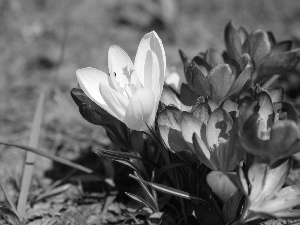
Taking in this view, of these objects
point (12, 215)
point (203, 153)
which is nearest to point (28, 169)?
point (12, 215)

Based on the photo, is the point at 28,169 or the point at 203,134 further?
the point at 28,169

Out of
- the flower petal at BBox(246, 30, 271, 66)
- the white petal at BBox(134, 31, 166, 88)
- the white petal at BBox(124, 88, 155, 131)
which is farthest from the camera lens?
the flower petal at BBox(246, 30, 271, 66)

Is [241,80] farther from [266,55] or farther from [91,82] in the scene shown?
[91,82]

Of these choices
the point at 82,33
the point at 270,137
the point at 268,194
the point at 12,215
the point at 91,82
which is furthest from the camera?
the point at 82,33

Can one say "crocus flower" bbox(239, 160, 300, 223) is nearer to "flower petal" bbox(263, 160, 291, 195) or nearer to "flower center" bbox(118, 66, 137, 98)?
"flower petal" bbox(263, 160, 291, 195)

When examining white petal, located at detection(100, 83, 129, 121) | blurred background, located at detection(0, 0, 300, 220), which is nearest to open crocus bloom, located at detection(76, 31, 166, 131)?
white petal, located at detection(100, 83, 129, 121)

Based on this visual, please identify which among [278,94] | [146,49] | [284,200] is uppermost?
[146,49]

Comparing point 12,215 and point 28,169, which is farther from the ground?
point 28,169
